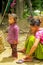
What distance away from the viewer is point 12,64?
133 inches

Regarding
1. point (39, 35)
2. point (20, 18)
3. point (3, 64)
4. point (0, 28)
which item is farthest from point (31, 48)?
point (20, 18)

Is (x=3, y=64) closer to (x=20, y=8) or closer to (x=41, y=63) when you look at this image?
(x=41, y=63)

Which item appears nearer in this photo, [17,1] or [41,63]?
[41,63]

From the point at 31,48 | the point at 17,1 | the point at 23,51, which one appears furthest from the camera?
the point at 17,1

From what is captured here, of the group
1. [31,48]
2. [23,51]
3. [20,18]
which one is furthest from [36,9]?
[31,48]

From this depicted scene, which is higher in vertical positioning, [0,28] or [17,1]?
[17,1]

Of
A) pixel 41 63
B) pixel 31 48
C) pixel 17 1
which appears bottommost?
pixel 41 63

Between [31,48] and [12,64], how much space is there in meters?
0.35

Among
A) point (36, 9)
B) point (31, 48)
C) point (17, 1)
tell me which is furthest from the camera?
point (36, 9)

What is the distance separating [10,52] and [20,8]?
2.80m

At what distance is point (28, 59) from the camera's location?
11.5 ft

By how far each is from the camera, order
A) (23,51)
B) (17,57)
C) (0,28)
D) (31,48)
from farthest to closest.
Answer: (0,28) < (23,51) < (17,57) < (31,48)

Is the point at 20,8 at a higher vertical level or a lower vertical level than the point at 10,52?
higher

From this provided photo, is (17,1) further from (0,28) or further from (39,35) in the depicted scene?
(39,35)
